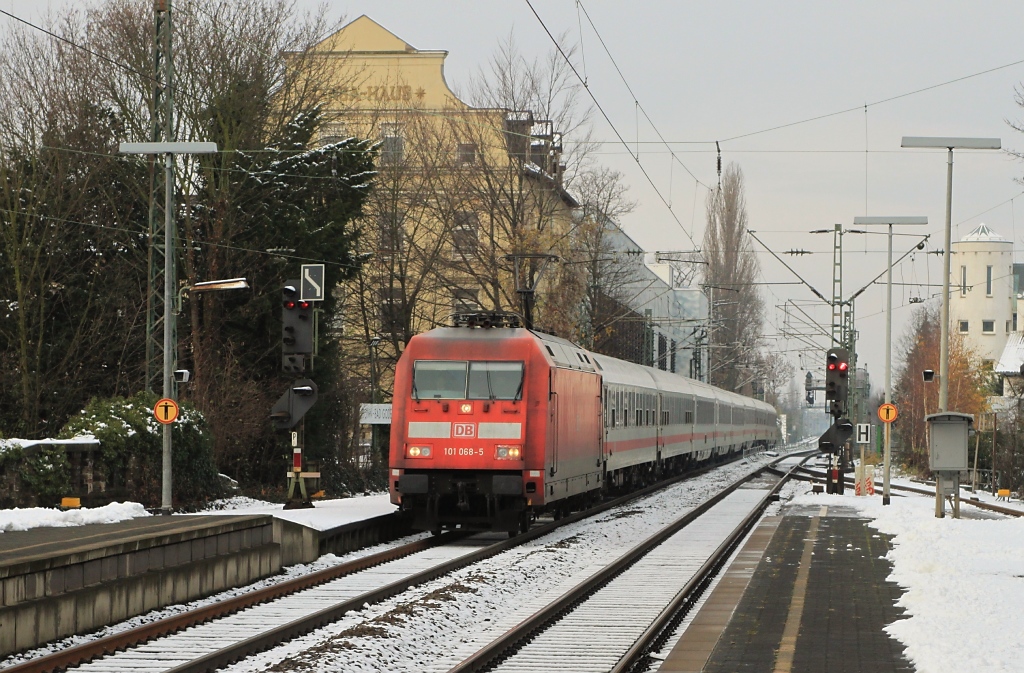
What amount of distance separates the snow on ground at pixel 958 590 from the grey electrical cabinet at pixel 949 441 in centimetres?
109

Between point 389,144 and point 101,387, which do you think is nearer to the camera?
point 101,387

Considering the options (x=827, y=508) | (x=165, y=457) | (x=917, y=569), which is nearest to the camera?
(x=917, y=569)

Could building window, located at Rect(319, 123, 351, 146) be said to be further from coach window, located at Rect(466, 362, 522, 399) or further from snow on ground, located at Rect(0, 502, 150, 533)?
snow on ground, located at Rect(0, 502, 150, 533)

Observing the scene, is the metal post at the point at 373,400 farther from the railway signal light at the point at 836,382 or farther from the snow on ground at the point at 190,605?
the snow on ground at the point at 190,605

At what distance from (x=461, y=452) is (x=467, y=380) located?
113 centimetres

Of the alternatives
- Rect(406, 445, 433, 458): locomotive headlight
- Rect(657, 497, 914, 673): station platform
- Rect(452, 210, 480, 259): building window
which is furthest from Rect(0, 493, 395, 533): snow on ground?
Rect(452, 210, 480, 259): building window

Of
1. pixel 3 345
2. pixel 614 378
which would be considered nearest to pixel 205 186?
pixel 3 345

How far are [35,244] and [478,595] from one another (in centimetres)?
2064

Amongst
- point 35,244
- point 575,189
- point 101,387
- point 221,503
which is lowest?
point 221,503

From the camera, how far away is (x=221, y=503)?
99.0 feet

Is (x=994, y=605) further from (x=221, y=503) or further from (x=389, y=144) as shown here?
(x=389, y=144)

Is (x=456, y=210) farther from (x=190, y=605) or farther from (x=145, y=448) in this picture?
(x=190, y=605)

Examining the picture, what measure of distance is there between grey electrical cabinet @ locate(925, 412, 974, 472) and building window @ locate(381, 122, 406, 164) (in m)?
27.3

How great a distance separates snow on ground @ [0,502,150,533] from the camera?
16.2 m
